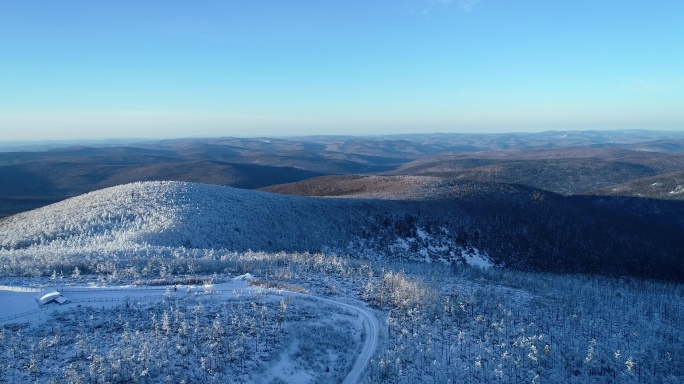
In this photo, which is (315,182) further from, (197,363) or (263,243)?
(197,363)

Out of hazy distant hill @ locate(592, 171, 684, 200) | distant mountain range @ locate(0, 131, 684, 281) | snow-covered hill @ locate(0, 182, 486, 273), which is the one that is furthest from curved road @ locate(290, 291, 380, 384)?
hazy distant hill @ locate(592, 171, 684, 200)

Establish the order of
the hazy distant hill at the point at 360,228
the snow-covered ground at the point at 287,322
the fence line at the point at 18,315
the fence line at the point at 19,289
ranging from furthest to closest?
the hazy distant hill at the point at 360,228 < the fence line at the point at 19,289 < the fence line at the point at 18,315 < the snow-covered ground at the point at 287,322

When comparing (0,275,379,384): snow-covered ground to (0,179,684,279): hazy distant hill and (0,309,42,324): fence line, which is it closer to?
(0,309,42,324): fence line

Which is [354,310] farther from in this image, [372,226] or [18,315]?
[372,226]

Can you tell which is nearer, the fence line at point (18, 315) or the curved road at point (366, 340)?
the curved road at point (366, 340)

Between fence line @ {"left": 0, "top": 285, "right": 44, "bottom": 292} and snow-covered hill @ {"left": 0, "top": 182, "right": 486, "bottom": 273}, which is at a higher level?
fence line @ {"left": 0, "top": 285, "right": 44, "bottom": 292}

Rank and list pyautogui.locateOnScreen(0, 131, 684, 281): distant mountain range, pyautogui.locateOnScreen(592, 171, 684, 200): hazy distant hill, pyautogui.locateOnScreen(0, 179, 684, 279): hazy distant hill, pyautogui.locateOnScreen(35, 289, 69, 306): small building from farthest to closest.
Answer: pyautogui.locateOnScreen(592, 171, 684, 200): hazy distant hill < pyautogui.locateOnScreen(0, 179, 684, 279): hazy distant hill < pyautogui.locateOnScreen(0, 131, 684, 281): distant mountain range < pyautogui.locateOnScreen(35, 289, 69, 306): small building

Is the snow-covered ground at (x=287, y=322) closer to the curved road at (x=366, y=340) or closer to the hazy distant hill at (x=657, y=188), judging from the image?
the curved road at (x=366, y=340)

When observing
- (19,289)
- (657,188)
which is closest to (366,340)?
(19,289)

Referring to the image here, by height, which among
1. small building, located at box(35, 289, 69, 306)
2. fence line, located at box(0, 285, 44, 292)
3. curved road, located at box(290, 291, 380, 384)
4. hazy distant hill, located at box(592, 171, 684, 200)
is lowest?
hazy distant hill, located at box(592, 171, 684, 200)

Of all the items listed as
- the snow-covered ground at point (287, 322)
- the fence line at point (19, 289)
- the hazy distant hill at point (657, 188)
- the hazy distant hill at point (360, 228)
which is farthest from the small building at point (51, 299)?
the hazy distant hill at point (657, 188)
